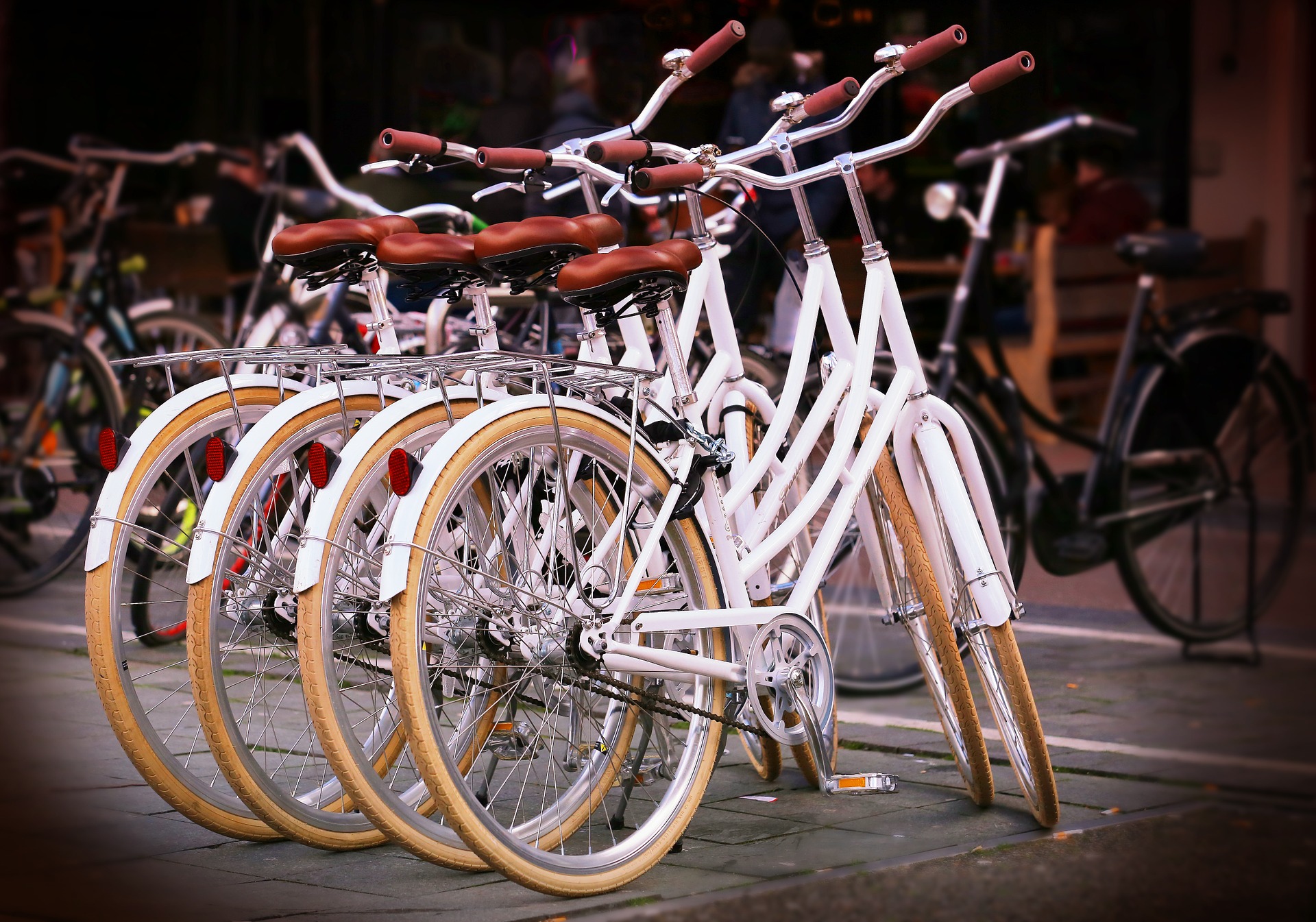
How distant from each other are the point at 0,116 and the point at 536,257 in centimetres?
994

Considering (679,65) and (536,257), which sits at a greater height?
(679,65)

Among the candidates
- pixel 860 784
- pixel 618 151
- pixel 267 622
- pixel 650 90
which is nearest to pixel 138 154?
pixel 650 90

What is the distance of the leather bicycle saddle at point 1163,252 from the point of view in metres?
6.25

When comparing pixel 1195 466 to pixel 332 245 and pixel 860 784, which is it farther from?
pixel 332 245

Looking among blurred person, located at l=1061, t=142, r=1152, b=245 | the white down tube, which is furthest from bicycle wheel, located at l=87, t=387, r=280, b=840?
blurred person, located at l=1061, t=142, r=1152, b=245

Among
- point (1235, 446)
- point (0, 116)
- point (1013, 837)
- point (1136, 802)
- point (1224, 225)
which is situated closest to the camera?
point (1013, 837)

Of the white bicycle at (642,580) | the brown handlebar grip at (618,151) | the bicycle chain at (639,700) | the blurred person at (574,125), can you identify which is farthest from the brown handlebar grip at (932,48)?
the bicycle chain at (639,700)

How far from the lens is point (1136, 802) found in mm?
4211

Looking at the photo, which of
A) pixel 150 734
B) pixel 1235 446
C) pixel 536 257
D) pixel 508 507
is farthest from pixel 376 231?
pixel 1235 446

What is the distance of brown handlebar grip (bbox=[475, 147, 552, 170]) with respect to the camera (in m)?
3.92

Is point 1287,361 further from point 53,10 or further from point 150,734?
point 53,10

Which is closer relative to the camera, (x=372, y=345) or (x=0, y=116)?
(x=372, y=345)

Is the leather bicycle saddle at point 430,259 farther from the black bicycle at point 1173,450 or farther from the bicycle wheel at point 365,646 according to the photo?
the black bicycle at point 1173,450

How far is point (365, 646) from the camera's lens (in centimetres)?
371
